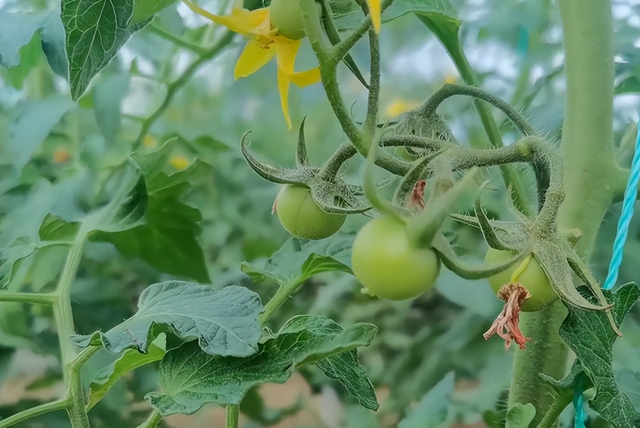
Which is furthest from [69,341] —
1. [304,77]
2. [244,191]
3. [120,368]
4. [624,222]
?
[244,191]

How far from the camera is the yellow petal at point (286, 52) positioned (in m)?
0.32

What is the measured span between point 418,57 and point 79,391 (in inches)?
41.9

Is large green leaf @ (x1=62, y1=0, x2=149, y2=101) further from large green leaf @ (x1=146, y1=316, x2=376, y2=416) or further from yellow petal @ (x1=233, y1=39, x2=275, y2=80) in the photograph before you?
large green leaf @ (x1=146, y1=316, x2=376, y2=416)

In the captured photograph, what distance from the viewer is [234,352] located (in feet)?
1.10

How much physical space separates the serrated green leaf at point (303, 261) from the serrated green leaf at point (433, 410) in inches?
7.0

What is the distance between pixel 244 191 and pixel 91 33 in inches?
36.1

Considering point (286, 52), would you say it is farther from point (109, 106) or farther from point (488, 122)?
point (109, 106)

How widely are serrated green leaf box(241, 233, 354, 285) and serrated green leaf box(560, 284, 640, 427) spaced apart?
0.21 meters

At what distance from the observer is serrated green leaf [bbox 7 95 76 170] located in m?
0.74

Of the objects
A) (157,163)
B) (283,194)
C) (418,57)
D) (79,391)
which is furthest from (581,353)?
(418,57)

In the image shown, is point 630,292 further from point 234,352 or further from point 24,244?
point 24,244

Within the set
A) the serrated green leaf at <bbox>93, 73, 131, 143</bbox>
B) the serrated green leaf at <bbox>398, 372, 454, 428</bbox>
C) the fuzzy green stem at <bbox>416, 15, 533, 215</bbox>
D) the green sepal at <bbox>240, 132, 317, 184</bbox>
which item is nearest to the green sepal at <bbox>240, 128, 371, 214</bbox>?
the green sepal at <bbox>240, 132, 317, 184</bbox>

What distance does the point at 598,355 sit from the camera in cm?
36

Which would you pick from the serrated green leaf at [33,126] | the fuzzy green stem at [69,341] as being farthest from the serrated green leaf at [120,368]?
the serrated green leaf at [33,126]
